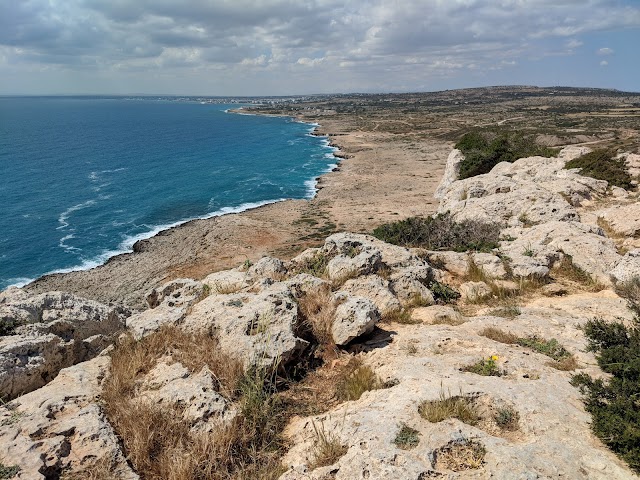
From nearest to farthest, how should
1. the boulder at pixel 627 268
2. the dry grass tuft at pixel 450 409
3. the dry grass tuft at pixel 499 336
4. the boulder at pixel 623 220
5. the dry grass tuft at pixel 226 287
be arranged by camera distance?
1. the dry grass tuft at pixel 450 409
2. the dry grass tuft at pixel 499 336
3. the dry grass tuft at pixel 226 287
4. the boulder at pixel 627 268
5. the boulder at pixel 623 220

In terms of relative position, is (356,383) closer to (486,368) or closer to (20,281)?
(486,368)

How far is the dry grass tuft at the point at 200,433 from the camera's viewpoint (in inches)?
170

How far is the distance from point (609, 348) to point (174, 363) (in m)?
6.97

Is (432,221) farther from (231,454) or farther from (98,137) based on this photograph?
(98,137)

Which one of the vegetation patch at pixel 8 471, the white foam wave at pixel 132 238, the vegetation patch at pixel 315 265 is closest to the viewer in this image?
the vegetation patch at pixel 8 471

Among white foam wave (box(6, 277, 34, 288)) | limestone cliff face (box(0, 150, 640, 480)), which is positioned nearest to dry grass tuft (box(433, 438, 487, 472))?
limestone cliff face (box(0, 150, 640, 480))

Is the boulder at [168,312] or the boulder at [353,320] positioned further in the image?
the boulder at [168,312]

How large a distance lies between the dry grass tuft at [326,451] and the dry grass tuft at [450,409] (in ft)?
3.76

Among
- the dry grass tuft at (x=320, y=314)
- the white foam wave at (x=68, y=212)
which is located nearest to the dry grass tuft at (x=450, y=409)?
the dry grass tuft at (x=320, y=314)

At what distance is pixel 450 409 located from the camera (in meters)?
5.01

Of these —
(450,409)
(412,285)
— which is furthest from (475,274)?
(450,409)

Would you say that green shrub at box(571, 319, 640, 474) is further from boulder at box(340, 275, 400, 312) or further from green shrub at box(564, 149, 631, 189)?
green shrub at box(564, 149, 631, 189)

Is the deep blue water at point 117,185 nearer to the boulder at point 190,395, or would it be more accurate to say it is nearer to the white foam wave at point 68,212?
the white foam wave at point 68,212

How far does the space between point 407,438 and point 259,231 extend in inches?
1512
